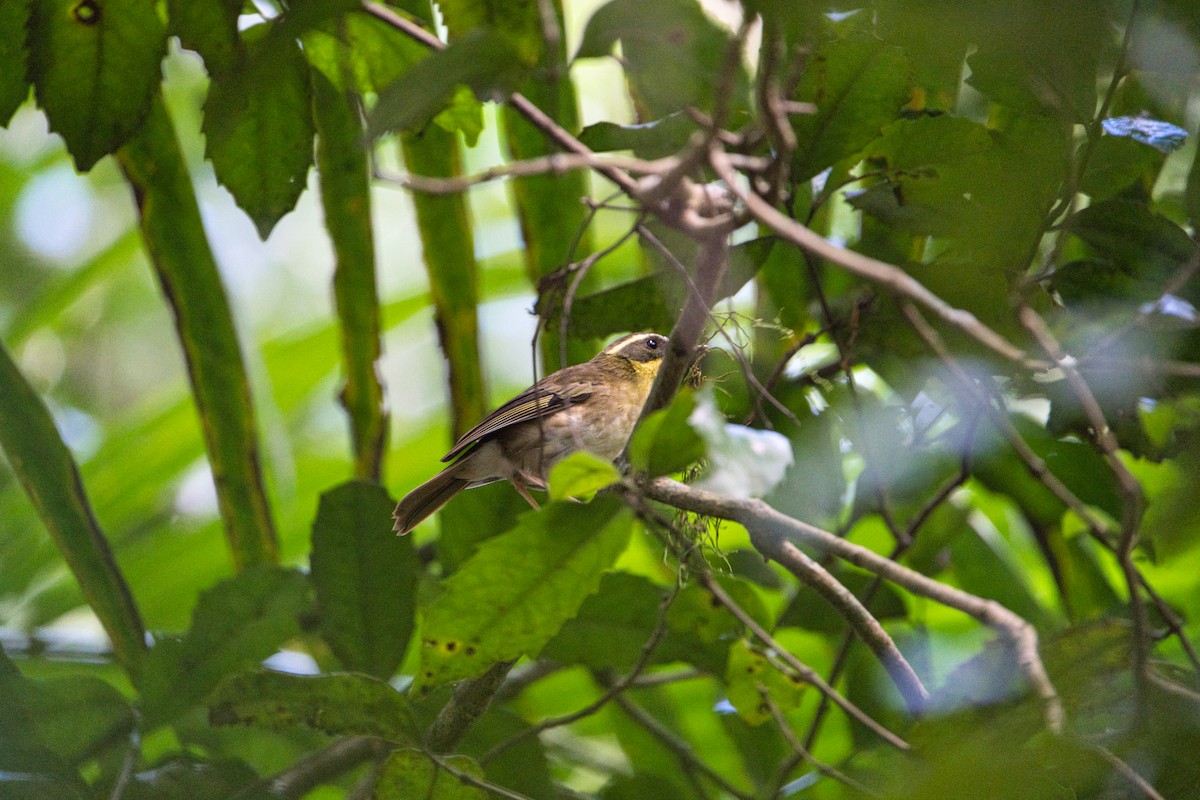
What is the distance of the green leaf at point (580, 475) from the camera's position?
162 cm

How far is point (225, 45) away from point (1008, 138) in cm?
165

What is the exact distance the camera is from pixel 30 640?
3461mm

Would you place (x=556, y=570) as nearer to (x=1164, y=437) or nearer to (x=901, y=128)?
(x=901, y=128)

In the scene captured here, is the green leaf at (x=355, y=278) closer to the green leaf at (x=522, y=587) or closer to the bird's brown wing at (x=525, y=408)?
the bird's brown wing at (x=525, y=408)

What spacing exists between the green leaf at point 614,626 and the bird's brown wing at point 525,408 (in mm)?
536

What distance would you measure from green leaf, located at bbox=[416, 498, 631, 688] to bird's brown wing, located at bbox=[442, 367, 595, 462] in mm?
1093

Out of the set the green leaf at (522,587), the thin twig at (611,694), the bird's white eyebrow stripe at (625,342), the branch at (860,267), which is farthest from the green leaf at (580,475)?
the bird's white eyebrow stripe at (625,342)

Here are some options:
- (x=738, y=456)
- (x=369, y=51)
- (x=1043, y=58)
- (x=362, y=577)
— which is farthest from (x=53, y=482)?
(x=1043, y=58)

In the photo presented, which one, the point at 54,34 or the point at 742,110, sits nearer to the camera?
the point at 54,34

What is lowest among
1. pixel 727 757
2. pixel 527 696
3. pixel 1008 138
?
pixel 727 757

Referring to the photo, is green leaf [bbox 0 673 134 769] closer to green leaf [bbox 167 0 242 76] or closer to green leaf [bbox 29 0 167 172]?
green leaf [bbox 29 0 167 172]

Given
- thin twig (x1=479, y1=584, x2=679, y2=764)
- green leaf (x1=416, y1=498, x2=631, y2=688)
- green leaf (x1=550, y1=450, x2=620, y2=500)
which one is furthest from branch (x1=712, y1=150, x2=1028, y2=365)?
thin twig (x1=479, y1=584, x2=679, y2=764)

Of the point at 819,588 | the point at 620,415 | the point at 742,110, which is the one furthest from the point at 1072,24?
the point at 620,415

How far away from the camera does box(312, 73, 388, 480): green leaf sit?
107 inches
